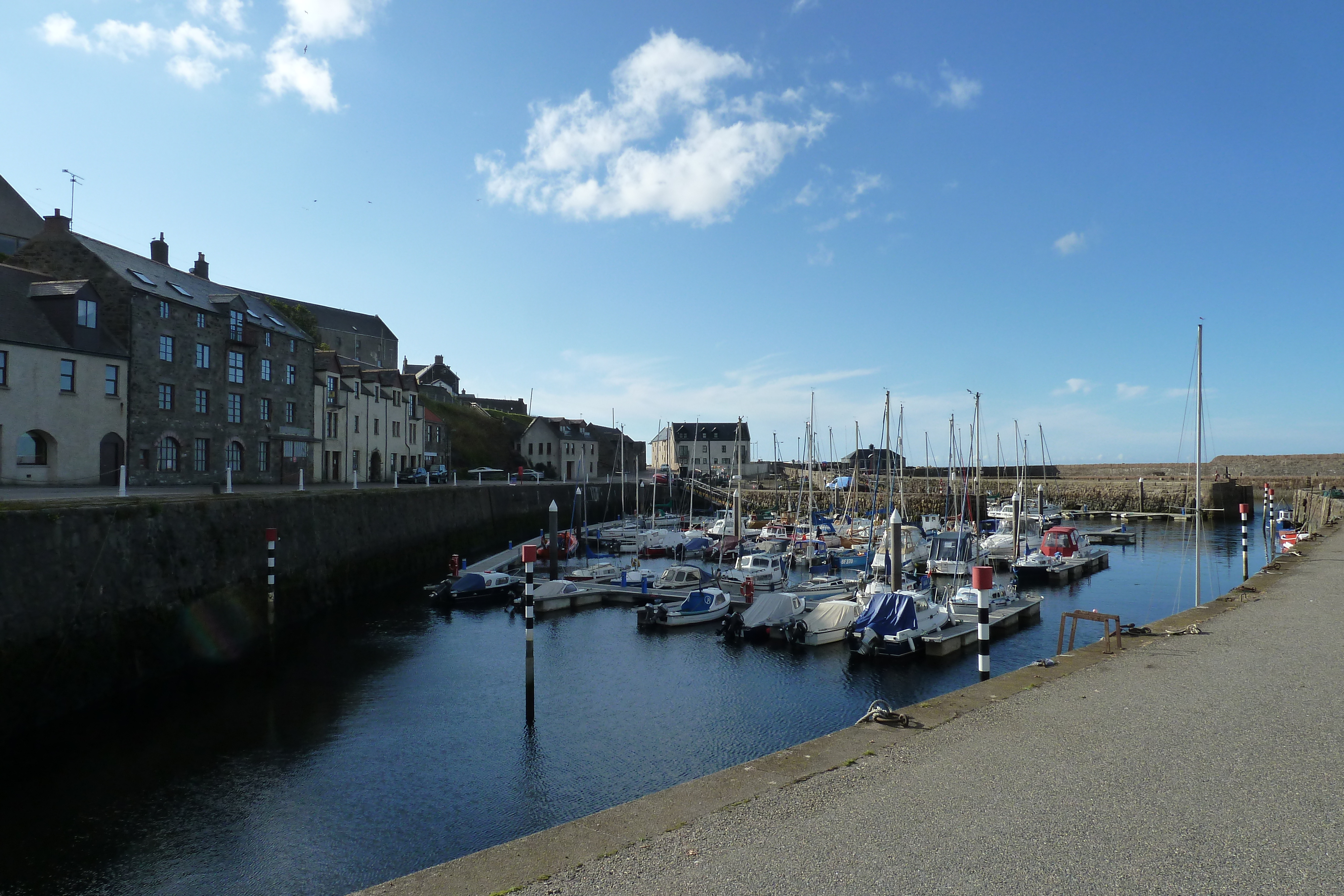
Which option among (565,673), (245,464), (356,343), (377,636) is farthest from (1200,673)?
(356,343)

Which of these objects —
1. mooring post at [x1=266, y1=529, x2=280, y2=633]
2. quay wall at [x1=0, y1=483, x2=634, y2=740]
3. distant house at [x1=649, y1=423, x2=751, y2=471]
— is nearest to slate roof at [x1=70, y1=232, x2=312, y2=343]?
quay wall at [x1=0, y1=483, x2=634, y2=740]

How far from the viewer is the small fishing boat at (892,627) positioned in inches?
941

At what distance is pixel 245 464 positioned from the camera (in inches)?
1652

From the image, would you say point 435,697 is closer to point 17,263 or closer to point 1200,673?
point 1200,673

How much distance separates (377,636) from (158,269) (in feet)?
85.0

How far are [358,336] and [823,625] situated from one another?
92278mm

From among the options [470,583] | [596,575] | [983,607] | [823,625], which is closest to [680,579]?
[596,575]

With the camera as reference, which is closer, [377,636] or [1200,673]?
[1200,673]

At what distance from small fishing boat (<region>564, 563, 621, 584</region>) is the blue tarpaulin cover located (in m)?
15.4

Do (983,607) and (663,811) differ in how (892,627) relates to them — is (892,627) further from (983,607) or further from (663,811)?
(663,811)

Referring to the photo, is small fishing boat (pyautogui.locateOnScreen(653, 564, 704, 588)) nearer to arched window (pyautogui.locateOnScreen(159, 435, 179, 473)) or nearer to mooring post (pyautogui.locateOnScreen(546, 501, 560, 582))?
mooring post (pyautogui.locateOnScreen(546, 501, 560, 582))

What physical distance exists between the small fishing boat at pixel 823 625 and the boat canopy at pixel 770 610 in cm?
39

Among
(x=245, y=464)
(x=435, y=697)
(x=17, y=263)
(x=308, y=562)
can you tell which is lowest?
(x=435, y=697)

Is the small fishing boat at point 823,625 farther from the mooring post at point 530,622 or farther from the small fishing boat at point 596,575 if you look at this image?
the small fishing boat at point 596,575
